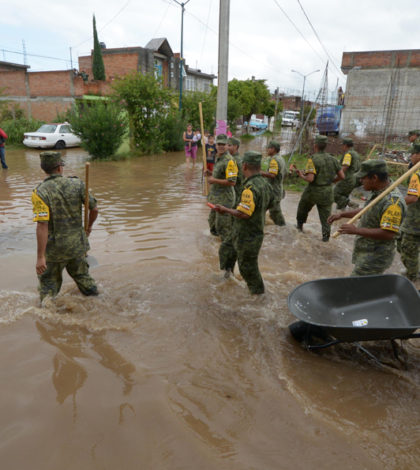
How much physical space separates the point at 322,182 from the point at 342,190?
5.69 ft

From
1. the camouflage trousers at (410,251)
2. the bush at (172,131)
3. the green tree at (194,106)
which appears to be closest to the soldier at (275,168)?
the camouflage trousers at (410,251)

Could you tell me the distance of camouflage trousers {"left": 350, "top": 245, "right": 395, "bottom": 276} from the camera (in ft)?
11.6

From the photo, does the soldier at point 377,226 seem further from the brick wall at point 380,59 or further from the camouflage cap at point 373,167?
the brick wall at point 380,59

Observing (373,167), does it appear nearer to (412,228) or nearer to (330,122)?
(412,228)

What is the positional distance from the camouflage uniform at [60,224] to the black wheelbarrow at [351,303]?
88.9 inches

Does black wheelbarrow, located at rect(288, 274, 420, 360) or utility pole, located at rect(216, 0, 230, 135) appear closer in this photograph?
black wheelbarrow, located at rect(288, 274, 420, 360)

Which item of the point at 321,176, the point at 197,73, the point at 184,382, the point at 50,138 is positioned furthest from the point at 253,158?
the point at 197,73

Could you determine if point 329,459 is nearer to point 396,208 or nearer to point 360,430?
point 360,430

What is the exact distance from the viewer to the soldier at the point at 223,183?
5.48 m

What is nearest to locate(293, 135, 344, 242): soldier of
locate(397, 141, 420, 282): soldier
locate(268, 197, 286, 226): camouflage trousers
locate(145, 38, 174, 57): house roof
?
locate(268, 197, 286, 226): camouflage trousers

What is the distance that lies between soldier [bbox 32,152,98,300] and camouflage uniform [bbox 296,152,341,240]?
4.05 metres

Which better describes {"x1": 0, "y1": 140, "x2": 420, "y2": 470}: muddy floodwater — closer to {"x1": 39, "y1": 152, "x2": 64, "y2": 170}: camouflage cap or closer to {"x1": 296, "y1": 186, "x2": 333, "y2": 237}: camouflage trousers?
{"x1": 296, "y1": 186, "x2": 333, "y2": 237}: camouflage trousers

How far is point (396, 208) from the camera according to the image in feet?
10.8

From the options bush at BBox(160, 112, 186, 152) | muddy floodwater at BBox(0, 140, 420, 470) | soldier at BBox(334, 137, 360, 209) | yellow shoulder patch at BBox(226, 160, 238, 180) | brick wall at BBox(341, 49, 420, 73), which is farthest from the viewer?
bush at BBox(160, 112, 186, 152)
